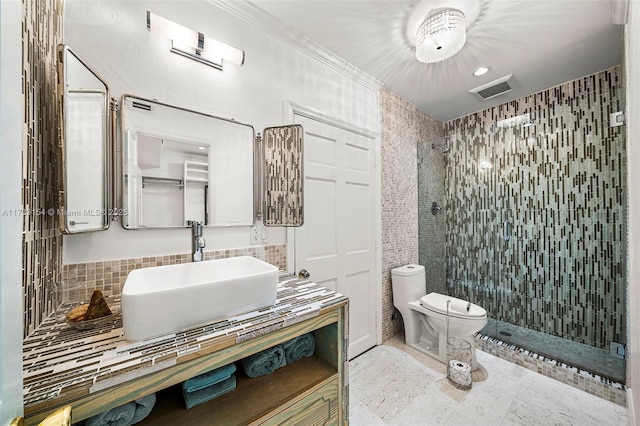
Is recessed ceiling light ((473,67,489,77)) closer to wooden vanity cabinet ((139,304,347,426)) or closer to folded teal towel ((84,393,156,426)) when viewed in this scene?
wooden vanity cabinet ((139,304,347,426))

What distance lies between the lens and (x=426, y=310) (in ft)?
6.55

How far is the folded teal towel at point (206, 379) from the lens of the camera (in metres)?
0.82

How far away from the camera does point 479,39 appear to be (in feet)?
5.39

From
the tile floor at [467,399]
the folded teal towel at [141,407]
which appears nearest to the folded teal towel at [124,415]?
the folded teal towel at [141,407]

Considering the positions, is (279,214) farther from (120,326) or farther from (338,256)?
(120,326)

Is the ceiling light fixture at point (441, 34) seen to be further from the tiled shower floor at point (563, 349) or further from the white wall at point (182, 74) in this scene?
the tiled shower floor at point (563, 349)

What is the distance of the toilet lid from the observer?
1.80 metres

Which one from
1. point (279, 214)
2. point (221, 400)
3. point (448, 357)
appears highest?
point (279, 214)

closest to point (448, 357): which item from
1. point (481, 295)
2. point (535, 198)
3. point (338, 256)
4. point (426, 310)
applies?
point (426, 310)

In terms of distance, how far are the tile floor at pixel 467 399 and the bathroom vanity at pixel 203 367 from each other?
0.65m

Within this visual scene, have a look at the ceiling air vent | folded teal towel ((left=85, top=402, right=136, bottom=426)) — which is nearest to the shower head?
the ceiling air vent

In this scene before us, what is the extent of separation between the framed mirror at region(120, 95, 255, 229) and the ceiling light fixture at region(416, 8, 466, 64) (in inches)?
47.4

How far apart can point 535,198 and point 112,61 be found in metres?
3.22

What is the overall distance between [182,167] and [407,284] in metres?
1.97
